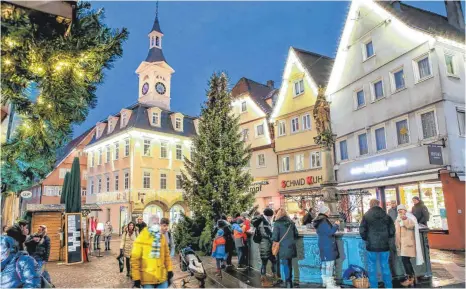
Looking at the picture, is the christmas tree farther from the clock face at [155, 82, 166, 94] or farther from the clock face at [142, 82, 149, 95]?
the clock face at [142, 82, 149, 95]

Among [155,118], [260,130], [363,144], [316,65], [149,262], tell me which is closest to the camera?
[149,262]

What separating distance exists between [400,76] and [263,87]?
18.9 meters

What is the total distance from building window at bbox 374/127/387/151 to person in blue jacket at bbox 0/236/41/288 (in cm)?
1868

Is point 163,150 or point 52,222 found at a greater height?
point 163,150

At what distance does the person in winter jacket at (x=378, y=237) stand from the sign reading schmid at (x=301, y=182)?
1691 centimetres

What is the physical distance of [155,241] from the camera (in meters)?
5.64

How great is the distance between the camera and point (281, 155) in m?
27.7

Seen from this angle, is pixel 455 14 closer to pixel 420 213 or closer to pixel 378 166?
pixel 378 166

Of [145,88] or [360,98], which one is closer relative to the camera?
[360,98]

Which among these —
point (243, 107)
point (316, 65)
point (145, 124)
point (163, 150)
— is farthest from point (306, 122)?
point (145, 124)

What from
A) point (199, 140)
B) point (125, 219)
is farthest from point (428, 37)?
point (125, 219)

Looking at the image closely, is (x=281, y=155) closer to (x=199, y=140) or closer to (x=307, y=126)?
(x=307, y=126)

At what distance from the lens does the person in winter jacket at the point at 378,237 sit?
295 inches

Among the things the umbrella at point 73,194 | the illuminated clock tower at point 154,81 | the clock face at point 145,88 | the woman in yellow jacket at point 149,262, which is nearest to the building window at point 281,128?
the umbrella at point 73,194
